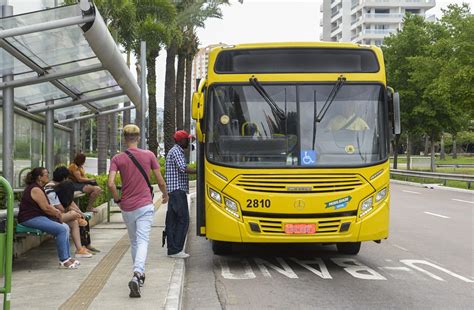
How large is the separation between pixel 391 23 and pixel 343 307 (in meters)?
112

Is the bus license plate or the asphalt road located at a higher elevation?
the bus license plate

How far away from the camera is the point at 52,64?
1116 cm

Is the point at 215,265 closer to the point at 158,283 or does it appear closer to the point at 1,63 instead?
the point at 158,283

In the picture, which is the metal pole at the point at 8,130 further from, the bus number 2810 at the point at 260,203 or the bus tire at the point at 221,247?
the bus number 2810 at the point at 260,203

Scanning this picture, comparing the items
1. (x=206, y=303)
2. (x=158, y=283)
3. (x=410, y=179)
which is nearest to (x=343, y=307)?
(x=206, y=303)

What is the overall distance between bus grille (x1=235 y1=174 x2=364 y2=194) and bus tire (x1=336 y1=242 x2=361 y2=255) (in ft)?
5.41

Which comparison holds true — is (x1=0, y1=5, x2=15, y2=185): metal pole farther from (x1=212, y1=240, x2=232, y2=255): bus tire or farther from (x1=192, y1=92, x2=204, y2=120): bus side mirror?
(x1=212, y1=240, x2=232, y2=255): bus tire

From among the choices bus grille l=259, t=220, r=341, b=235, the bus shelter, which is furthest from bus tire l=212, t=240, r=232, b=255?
the bus shelter

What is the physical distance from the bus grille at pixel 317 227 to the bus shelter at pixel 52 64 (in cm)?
329

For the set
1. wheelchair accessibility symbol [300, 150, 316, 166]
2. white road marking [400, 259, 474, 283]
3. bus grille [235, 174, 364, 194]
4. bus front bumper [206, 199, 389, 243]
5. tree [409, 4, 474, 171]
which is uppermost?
tree [409, 4, 474, 171]

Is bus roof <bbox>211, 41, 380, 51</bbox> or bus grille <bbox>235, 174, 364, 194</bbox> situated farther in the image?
bus roof <bbox>211, 41, 380, 51</bbox>

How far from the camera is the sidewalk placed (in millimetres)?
6523

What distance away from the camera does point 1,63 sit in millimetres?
11109

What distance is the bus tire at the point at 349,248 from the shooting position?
33.7 feet
